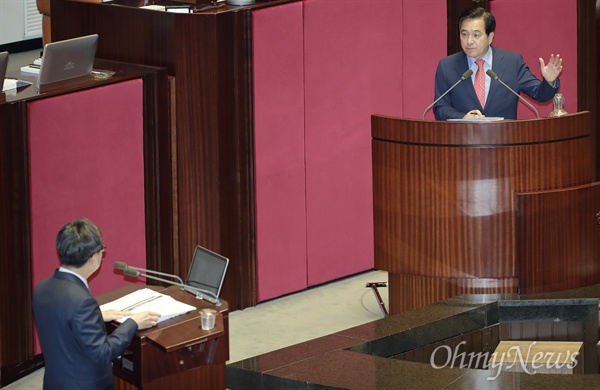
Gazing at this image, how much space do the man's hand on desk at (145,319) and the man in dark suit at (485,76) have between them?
218 centimetres

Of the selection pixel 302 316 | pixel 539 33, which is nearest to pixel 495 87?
pixel 302 316

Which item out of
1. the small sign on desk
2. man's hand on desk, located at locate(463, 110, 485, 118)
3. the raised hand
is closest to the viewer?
the small sign on desk

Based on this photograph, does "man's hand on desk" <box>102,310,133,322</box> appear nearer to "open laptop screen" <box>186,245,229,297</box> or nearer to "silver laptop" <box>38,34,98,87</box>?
"open laptop screen" <box>186,245,229,297</box>

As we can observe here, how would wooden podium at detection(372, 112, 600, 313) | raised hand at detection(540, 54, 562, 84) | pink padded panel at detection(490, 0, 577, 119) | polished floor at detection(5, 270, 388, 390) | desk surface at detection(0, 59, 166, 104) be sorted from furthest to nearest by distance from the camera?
1. pink padded panel at detection(490, 0, 577, 119)
2. polished floor at detection(5, 270, 388, 390)
3. raised hand at detection(540, 54, 562, 84)
4. desk surface at detection(0, 59, 166, 104)
5. wooden podium at detection(372, 112, 600, 313)

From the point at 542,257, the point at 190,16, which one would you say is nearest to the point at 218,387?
the point at 542,257

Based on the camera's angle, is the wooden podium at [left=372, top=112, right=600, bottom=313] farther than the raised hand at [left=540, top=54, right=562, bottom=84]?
No

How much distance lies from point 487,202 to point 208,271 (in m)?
1.53

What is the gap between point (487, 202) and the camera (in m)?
5.69

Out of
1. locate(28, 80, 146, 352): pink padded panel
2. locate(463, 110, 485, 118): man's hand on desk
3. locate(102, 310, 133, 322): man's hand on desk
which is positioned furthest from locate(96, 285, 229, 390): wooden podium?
locate(463, 110, 485, 118): man's hand on desk

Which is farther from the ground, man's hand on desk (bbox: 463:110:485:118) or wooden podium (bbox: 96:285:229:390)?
man's hand on desk (bbox: 463:110:485:118)

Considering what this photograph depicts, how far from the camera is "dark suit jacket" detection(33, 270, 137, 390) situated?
13.6 ft

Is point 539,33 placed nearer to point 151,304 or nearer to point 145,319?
point 151,304

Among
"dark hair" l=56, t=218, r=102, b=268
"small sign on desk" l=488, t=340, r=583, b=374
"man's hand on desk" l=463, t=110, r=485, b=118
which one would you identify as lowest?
"small sign on desk" l=488, t=340, r=583, b=374

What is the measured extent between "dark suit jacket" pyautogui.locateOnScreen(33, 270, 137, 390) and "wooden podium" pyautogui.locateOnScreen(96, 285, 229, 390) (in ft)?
0.53
